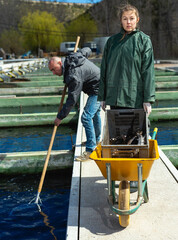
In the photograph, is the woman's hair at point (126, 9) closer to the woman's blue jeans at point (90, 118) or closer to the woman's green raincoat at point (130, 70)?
the woman's green raincoat at point (130, 70)

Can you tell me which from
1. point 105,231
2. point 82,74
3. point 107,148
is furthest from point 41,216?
point 82,74

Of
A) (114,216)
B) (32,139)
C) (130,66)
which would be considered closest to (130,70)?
(130,66)

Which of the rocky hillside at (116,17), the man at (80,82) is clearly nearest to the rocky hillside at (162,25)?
the rocky hillside at (116,17)

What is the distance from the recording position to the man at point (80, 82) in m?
3.72

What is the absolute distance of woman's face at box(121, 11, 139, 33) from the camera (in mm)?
2842

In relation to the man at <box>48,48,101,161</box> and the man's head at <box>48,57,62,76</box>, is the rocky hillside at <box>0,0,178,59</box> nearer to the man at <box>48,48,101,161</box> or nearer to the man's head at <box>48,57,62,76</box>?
the man at <box>48,48,101,161</box>

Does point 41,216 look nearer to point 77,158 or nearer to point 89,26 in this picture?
point 77,158

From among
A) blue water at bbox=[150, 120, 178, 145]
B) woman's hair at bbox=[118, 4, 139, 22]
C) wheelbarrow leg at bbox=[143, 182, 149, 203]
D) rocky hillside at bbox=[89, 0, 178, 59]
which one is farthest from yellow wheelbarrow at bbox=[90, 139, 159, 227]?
rocky hillside at bbox=[89, 0, 178, 59]

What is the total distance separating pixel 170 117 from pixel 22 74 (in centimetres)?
1168

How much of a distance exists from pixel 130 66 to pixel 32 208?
2165 millimetres

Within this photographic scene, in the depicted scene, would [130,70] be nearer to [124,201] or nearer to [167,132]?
[124,201]

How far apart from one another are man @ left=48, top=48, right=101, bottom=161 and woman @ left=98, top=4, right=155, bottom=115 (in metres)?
0.69

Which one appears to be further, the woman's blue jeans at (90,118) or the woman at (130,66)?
the woman's blue jeans at (90,118)

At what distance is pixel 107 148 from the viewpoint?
2.76 metres
